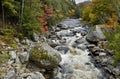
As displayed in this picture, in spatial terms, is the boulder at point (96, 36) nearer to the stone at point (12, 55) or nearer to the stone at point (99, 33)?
the stone at point (99, 33)

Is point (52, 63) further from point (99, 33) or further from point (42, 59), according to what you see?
point (99, 33)

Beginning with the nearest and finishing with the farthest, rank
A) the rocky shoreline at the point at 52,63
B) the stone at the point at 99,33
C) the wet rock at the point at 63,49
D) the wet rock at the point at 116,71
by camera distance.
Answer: the rocky shoreline at the point at 52,63
the wet rock at the point at 116,71
the wet rock at the point at 63,49
the stone at the point at 99,33

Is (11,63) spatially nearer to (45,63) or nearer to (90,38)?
(45,63)

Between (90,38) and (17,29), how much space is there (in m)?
9.83

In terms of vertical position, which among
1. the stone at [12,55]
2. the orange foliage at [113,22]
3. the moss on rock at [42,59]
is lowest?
the moss on rock at [42,59]

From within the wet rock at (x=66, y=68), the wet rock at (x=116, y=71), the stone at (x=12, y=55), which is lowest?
the wet rock at (x=66, y=68)

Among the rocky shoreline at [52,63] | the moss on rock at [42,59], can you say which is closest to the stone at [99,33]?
the rocky shoreline at [52,63]

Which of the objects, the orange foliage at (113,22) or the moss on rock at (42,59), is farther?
the orange foliage at (113,22)

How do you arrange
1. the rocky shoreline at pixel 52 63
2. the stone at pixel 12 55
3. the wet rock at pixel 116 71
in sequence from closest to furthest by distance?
1. the rocky shoreline at pixel 52 63
2. the stone at pixel 12 55
3. the wet rock at pixel 116 71

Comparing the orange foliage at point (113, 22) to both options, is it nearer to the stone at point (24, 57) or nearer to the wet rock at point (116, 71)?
the wet rock at point (116, 71)

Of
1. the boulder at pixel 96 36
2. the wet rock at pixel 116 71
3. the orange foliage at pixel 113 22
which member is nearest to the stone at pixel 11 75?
the wet rock at pixel 116 71

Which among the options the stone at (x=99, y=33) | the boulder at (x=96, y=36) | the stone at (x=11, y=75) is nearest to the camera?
the stone at (x=11, y=75)

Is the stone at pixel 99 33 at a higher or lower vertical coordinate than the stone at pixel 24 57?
higher

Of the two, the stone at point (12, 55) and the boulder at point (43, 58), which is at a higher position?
the stone at point (12, 55)
